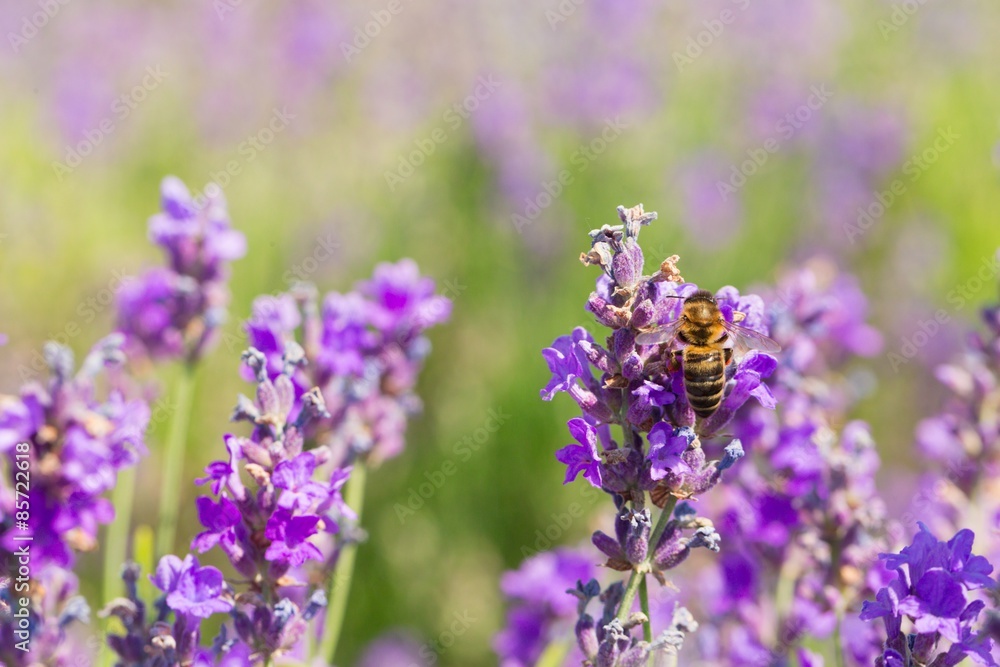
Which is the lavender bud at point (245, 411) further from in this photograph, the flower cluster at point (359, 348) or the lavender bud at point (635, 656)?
the lavender bud at point (635, 656)

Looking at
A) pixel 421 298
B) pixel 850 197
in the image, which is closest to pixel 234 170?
pixel 850 197

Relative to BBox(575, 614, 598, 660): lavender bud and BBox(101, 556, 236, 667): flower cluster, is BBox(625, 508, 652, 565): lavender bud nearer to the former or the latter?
BBox(575, 614, 598, 660): lavender bud

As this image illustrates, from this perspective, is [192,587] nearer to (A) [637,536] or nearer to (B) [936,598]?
(A) [637,536]

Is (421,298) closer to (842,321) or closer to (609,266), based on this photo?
(609,266)

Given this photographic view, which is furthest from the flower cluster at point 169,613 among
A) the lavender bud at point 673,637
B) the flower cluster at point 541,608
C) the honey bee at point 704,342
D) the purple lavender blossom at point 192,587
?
the flower cluster at point 541,608

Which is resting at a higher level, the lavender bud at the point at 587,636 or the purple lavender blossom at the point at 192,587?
the lavender bud at the point at 587,636

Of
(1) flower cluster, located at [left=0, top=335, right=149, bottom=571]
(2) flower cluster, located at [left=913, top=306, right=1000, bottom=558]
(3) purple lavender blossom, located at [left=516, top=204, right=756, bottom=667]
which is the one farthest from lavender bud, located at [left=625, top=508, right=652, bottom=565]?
(2) flower cluster, located at [left=913, top=306, right=1000, bottom=558]

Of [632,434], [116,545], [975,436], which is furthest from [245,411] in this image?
[975,436]
